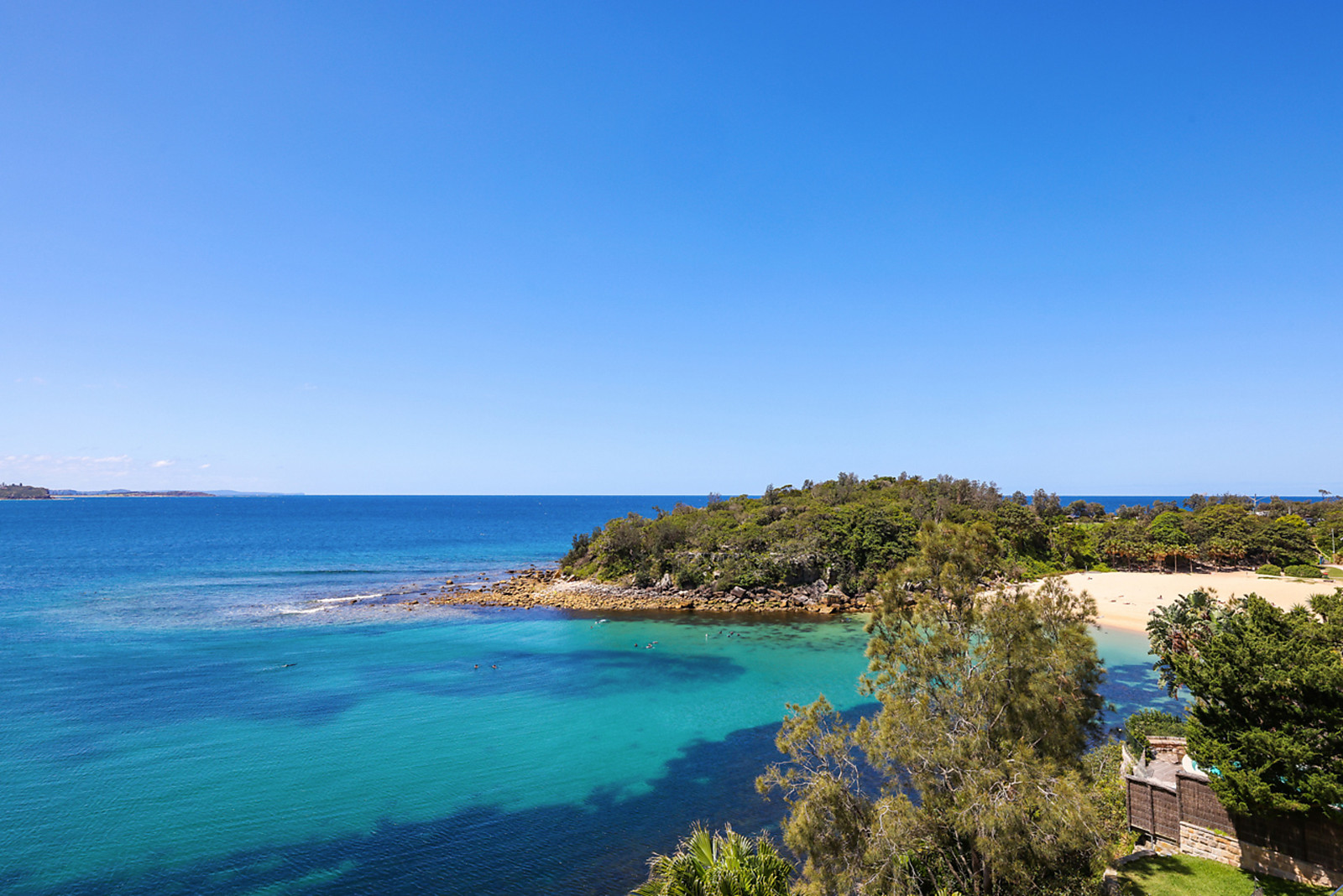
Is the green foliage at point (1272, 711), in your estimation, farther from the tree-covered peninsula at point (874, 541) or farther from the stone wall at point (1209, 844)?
the tree-covered peninsula at point (874, 541)

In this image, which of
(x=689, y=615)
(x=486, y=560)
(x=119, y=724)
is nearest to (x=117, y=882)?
(x=119, y=724)

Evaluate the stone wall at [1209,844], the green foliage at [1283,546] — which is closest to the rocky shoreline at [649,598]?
the stone wall at [1209,844]

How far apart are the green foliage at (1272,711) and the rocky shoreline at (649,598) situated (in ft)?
147

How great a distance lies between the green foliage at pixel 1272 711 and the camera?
50.1 feet

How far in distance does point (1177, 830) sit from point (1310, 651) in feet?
24.7

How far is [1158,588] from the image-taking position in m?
65.2

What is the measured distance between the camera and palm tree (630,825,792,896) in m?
13.6

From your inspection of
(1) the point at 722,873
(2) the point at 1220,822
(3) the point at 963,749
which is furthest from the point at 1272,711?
(1) the point at 722,873

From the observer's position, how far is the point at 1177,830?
19328 mm

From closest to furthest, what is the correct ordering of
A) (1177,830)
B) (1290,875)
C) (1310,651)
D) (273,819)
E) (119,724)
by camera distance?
(1310,651)
(1290,875)
(1177,830)
(273,819)
(119,724)

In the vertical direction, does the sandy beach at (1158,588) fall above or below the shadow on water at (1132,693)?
above

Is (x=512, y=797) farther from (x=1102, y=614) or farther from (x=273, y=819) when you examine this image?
(x=1102, y=614)

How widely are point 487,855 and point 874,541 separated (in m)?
54.0

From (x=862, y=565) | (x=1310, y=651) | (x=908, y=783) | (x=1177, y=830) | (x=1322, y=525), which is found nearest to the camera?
(x=908, y=783)
